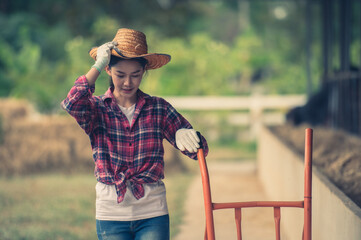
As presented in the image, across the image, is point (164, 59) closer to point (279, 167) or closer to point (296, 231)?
point (296, 231)

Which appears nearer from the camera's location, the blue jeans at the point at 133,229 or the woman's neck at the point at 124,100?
the blue jeans at the point at 133,229

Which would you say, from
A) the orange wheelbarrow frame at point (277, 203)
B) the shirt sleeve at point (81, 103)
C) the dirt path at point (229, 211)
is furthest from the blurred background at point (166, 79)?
the orange wheelbarrow frame at point (277, 203)

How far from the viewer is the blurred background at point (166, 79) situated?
341 inches

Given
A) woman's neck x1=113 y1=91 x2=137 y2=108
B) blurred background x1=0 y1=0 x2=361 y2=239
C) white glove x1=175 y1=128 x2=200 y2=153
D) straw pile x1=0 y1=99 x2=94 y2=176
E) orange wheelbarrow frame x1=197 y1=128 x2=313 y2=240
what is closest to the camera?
orange wheelbarrow frame x1=197 y1=128 x2=313 y2=240

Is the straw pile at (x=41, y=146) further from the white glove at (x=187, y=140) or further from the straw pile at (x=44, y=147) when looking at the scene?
the white glove at (x=187, y=140)

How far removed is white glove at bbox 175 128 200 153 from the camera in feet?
9.78

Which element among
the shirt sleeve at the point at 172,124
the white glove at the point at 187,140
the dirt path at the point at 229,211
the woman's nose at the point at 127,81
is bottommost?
the dirt path at the point at 229,211

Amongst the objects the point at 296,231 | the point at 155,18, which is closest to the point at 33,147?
the point at 296,231

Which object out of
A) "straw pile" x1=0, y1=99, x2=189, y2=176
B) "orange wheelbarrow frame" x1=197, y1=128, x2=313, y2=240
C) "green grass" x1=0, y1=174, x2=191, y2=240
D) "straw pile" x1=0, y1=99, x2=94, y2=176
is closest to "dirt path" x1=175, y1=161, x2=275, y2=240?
"green grass" x1=0, y1=174, x2=191, y2=240

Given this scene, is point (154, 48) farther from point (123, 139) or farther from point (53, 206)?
point (123, 139)

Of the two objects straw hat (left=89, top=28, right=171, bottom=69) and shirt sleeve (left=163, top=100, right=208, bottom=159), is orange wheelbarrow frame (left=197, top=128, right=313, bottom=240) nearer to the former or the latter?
shirt sleeve (left=163, top=100, right=208, bottom=159)

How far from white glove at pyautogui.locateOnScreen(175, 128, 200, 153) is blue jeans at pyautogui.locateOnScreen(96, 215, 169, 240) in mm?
395

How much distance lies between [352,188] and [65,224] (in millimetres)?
3458

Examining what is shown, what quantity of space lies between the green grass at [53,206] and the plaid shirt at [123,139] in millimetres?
3208
